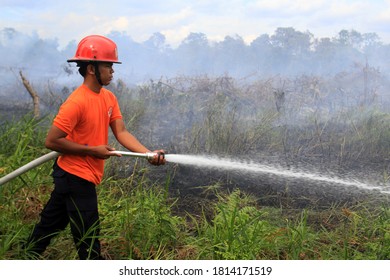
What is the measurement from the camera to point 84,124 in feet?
10.6

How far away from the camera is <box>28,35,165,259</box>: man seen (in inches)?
125

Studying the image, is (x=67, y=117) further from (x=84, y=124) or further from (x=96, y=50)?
(x=96, y=50)

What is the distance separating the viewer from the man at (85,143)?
3.17 meters

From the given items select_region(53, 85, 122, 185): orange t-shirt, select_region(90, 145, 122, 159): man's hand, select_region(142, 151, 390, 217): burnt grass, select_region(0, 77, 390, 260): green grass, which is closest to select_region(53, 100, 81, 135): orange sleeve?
select_region(53, 85, 122, 185): orange t-shirt

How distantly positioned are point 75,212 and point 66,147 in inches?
17.2

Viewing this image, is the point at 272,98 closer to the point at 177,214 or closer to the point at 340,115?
the point at 340,115

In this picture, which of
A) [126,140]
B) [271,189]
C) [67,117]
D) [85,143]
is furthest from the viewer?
[271,189]

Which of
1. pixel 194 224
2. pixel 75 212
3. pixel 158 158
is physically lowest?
pixel 194 224

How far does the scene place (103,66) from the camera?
10.8 ft

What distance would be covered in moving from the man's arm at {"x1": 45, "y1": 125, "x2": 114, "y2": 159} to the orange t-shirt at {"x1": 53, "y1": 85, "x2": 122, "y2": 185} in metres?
0.04

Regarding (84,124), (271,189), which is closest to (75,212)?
(84,124)

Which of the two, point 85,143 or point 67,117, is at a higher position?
point 67,117

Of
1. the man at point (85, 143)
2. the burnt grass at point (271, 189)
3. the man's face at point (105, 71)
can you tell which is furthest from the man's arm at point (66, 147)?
the burnt grass at point (271, 189)

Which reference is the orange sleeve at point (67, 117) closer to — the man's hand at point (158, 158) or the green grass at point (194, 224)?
the man's hand at point (158, 158)
